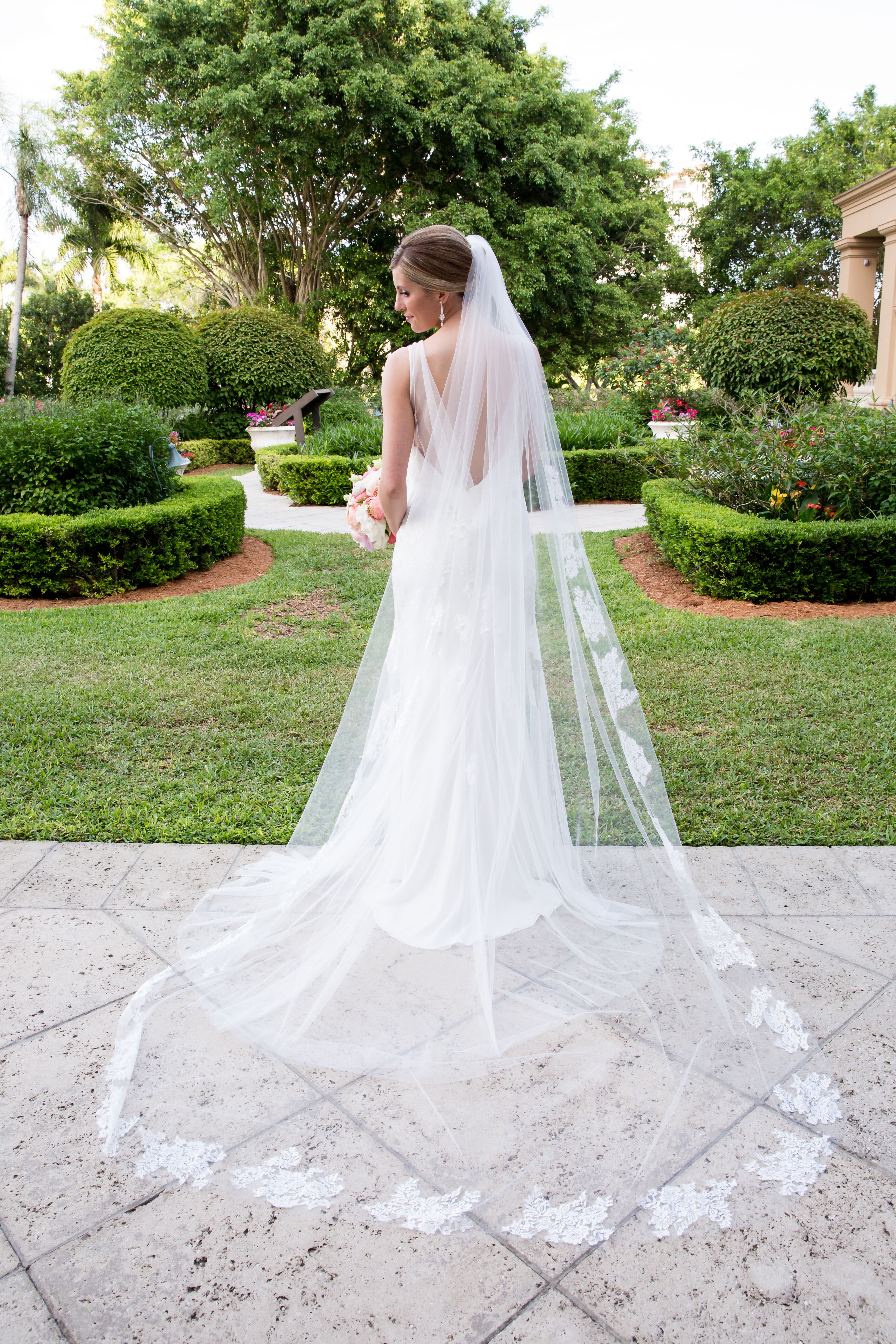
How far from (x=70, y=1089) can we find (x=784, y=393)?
1262 cm

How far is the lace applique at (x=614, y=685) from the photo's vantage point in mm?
2746

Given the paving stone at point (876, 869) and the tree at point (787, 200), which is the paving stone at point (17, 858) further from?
the tree at point (787, 200)

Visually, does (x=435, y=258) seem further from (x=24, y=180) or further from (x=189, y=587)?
(x=24, y=180)

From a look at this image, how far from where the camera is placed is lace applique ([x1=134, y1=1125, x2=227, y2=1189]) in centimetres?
195

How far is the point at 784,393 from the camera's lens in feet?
40.5

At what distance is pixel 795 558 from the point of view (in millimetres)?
6801

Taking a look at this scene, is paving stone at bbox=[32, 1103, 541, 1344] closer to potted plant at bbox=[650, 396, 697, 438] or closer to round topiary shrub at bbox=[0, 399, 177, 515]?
round topiary shrub at bbox=[0, 399, 177, 515]

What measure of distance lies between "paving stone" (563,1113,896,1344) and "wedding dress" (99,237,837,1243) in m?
0.12

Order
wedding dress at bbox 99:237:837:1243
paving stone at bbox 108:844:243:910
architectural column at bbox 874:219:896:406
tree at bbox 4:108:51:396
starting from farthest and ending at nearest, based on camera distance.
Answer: tree at bbox 4:108:51:396
architectural column at bbox 874:219:896:406
paving stone at bbox 108:844:243:910
wedding dress at bbox 99:237:837:1243

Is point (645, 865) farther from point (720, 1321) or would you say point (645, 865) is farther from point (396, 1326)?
point (396, 1326)

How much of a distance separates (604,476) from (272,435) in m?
7.19

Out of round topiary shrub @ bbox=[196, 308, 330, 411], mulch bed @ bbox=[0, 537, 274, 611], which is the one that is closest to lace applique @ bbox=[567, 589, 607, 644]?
mulch bed @ bbox=[0, 537, 274, 611]

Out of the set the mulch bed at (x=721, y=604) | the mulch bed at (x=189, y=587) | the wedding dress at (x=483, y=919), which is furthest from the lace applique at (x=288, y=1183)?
the mulch bed at (x=189, y=587)

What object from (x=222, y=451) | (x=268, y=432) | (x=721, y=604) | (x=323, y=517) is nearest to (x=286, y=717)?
(x=721, y=604)
